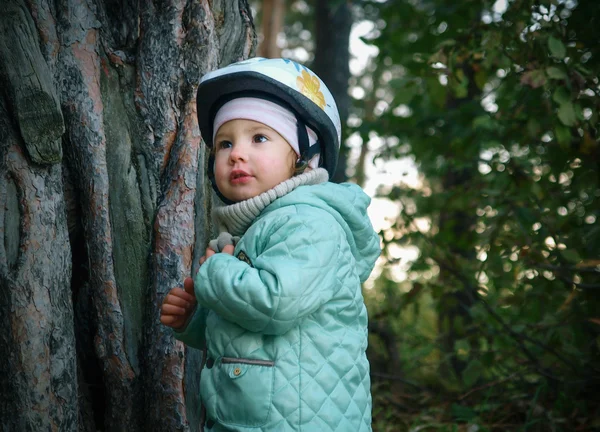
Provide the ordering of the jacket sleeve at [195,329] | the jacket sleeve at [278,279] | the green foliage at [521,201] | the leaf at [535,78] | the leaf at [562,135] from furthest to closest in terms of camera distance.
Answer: the green foliage at [521,201] < the leaf at [562,135] < the leaf at [535,78] < the jacket sleeve at [195,329] < the jacket sleeve at [278,279]

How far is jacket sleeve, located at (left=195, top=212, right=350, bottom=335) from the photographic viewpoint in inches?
66.9

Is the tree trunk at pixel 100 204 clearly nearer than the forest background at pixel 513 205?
Yes

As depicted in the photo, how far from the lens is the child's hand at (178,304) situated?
6.63 ft

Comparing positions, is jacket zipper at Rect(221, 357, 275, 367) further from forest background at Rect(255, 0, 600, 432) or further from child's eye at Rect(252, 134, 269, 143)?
forest background at Rect(255, 0, 600, 432)

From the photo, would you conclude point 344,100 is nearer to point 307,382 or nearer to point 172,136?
point 172,136

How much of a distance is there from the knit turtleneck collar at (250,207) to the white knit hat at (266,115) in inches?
5.2

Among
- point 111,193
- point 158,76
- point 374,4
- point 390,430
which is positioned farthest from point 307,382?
point 374,4

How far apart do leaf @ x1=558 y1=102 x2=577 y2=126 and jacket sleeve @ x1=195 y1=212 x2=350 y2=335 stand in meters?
1.62

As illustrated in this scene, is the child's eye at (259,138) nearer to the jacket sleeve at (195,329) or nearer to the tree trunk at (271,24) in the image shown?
the jacket sleeve at (195,329)

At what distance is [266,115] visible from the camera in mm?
2043

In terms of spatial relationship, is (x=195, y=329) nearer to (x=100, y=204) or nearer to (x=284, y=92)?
(x=100, y=204)

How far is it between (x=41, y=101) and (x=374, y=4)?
3.41 metres

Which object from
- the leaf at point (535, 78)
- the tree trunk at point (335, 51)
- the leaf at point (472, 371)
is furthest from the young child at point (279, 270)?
the tree trunk at point (335, 51)

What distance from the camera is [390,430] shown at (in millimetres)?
3926
